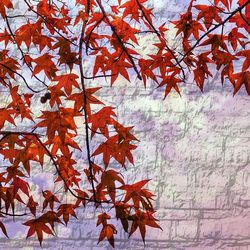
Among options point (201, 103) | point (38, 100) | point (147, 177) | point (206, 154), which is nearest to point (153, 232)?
point (147, 177)

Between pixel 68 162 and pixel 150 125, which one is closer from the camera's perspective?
pixel 68 162

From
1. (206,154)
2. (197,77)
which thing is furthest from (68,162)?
(206,154)

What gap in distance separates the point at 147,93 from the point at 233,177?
2.05 feet

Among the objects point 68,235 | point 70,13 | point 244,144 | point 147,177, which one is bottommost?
point 68,235

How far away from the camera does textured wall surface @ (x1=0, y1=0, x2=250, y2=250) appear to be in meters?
2.89

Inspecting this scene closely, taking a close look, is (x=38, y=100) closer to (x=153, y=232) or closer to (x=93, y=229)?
(x=93, y=229)

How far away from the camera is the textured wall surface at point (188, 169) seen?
2.89 metres

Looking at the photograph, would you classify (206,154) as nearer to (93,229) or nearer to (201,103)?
(201,103)

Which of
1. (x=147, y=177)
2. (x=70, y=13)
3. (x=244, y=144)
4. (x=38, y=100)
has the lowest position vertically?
(x=147, y=177)

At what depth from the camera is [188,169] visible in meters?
2.91

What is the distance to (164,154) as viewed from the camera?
2920 mm

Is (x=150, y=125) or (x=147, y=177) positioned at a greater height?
(x=150, y=125)

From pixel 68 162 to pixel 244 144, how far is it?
102 centimetres

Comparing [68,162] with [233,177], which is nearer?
[68,162]
